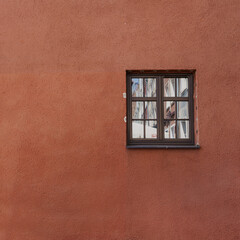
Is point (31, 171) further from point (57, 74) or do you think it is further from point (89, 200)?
point (57, 74)

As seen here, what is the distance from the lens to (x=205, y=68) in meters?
4.33

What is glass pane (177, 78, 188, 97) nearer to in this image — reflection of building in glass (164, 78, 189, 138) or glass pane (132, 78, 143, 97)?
reflection of building in glass (164, 78, 189, 138)

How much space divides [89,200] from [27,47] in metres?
2.67

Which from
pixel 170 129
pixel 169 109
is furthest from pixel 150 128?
pixel 169 109

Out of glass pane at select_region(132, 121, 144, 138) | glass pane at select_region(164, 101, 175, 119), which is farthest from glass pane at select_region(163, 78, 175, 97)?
glass pane at select_region(132, 121, 144, 138)

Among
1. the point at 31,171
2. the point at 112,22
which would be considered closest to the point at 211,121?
the point at 112,22

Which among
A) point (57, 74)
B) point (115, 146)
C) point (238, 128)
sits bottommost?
point (115, 146)

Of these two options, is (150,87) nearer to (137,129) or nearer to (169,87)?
(169,87)

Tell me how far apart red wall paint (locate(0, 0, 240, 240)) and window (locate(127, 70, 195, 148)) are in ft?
0.63

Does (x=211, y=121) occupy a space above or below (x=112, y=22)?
below

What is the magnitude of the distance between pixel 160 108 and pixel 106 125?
942mm

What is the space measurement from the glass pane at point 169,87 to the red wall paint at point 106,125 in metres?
0.27

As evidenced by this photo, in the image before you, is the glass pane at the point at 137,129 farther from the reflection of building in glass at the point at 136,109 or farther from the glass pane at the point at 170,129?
the glass pane at the point at 170,129

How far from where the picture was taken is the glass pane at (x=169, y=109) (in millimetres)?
4438
